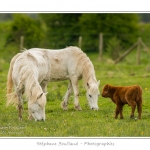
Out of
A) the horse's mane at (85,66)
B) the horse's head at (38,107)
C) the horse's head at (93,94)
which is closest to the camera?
the horse's head at (38,107)

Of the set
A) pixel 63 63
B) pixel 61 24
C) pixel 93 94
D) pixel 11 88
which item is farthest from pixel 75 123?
pixel 61 24

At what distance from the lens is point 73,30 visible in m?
40.2

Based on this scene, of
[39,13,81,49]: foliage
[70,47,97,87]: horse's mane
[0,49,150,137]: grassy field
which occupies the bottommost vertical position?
[0,49,150,137]: grassy field

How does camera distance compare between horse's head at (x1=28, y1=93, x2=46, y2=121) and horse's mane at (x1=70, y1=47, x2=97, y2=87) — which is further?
horse's mane at (x1=70, y1=47, x2=97, y2=87)

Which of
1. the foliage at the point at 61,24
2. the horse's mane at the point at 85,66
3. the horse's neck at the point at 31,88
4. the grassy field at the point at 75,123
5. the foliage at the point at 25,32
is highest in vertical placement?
the foliage at the point at 61,24

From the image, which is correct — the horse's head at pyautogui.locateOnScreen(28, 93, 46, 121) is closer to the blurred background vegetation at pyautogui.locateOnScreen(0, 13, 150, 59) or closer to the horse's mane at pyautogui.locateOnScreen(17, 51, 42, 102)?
the horse's mane at pyautogui.locateOnScreen(17, 51, 42, 102)

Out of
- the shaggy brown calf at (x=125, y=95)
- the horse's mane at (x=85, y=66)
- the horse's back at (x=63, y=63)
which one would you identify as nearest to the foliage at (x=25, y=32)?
A: the horse's back at (x=63, y=63)

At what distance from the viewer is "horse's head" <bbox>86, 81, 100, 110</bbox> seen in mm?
12594

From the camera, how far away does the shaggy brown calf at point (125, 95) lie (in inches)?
422

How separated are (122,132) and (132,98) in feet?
4.58

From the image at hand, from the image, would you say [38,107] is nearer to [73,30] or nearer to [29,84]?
[29,84]

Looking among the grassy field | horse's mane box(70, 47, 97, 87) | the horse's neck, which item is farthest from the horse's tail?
horse's mane box(70, 47, 97, 87)

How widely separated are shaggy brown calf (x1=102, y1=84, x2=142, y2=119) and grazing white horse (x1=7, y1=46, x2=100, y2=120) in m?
1.12

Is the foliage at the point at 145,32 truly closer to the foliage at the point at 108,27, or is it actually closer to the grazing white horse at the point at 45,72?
the foliage at the point at 108,27
